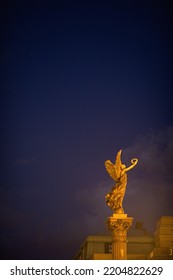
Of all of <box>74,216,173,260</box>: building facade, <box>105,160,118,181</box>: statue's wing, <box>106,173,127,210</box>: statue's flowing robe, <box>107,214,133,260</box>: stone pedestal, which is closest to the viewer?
<box>107,214,133,260</box>: stone pedestal

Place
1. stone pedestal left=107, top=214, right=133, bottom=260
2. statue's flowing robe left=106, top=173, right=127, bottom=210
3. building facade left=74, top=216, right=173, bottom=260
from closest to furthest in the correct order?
stone pedestal left=107, top=214, right=133, bottom=260 < statue's flowing robe left=106, top=173, right=127, bottom=210 < building facade left=74, top=216, right=173, bottom=260

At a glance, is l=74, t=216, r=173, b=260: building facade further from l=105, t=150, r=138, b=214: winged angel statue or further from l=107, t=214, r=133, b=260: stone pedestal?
l=105, t=150, r=138, b=214: winged angel statue

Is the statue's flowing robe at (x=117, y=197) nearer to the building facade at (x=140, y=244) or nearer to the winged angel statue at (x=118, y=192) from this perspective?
the winged angel statue at (x=118, y=192)

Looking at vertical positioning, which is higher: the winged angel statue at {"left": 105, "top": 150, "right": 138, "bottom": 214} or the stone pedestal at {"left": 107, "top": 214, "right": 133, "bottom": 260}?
the winged angel statue at {"left": 105, "top": 150, "right": 138, "bottom": 214}

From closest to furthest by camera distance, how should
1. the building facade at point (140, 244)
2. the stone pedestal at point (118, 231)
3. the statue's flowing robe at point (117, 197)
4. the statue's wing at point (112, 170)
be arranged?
the stone pedestal at point (118, 231) < the statue's flowing robe at point (117, 197) < the statue's wing at point (112, 170) < the building facade at point (140, 244)

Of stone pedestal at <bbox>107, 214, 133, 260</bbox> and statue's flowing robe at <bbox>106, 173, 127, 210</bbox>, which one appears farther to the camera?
statue's flowing robe at <bbox>106, 173, 127, 210</bbox>

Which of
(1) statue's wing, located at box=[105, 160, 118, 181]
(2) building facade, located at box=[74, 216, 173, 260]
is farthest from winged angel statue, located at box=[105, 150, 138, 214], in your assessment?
(2) building facade, located at box=[74, 216, 173, 260]

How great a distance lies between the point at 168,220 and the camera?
1833 inches

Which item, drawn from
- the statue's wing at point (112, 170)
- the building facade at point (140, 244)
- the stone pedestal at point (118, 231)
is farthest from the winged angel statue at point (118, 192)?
the building facade at point (140, 244)

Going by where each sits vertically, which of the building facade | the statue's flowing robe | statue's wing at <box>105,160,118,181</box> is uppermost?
the building facade

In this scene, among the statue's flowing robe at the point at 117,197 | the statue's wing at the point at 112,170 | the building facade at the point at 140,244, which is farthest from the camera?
the building facade at the point at 140,244

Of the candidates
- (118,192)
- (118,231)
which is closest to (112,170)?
(118,192)

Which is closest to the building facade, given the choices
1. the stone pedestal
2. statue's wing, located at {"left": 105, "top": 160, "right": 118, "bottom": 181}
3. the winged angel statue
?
the stone pedestal

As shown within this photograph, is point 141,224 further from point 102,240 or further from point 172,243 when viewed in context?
point 172,243
